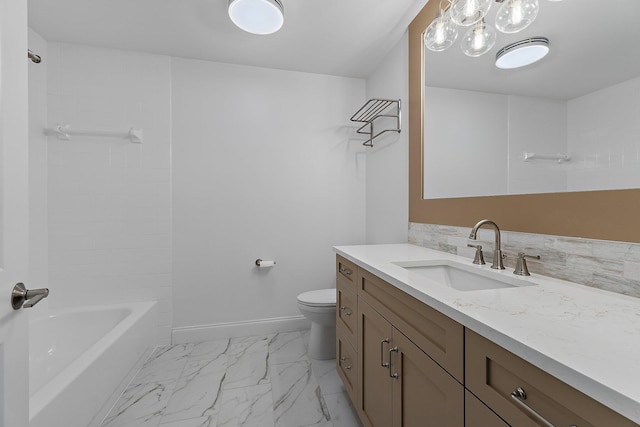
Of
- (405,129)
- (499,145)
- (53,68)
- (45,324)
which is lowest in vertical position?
(45,324)

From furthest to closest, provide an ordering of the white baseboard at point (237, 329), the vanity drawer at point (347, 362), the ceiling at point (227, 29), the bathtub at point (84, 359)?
the white baseboard at point (237, 329) → the ceiling at point (227, 29) → the vanity drawer at point (347, 362) → the bathtub at point (84, 359)

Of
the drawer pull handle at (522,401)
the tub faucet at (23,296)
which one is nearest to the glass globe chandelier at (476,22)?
the drawer pull handle at (522,401)

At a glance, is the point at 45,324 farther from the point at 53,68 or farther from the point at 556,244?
the point at 556,244

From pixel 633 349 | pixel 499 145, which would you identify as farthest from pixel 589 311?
pixel 499 145

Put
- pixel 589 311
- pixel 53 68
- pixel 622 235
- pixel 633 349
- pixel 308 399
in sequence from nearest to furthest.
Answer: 1. pixel 633 349
2. pixel 589 311
3. pixel 622 235
4. pixel 308 399
5. pixel 53 68

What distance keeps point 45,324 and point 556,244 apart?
2.96m

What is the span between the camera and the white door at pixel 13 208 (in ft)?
2.11

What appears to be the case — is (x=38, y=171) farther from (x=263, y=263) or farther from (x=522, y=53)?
(x=522, y=53)

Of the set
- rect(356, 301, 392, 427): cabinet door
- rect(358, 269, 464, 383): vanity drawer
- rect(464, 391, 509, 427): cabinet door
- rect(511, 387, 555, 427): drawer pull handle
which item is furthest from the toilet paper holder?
rect(511, 387, 555, 427): drawer pull handle

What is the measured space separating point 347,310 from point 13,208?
4.38 feet

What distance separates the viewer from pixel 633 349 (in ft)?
1.50

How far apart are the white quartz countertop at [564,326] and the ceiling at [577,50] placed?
66 cm

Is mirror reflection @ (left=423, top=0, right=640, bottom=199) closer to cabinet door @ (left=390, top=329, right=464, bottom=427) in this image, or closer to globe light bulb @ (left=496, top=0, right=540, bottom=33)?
globe light bulb @ (left=496, top=0, right=540, bottom=33)

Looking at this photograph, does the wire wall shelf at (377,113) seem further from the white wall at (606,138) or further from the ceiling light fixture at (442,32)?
the white wall at (606,138)
